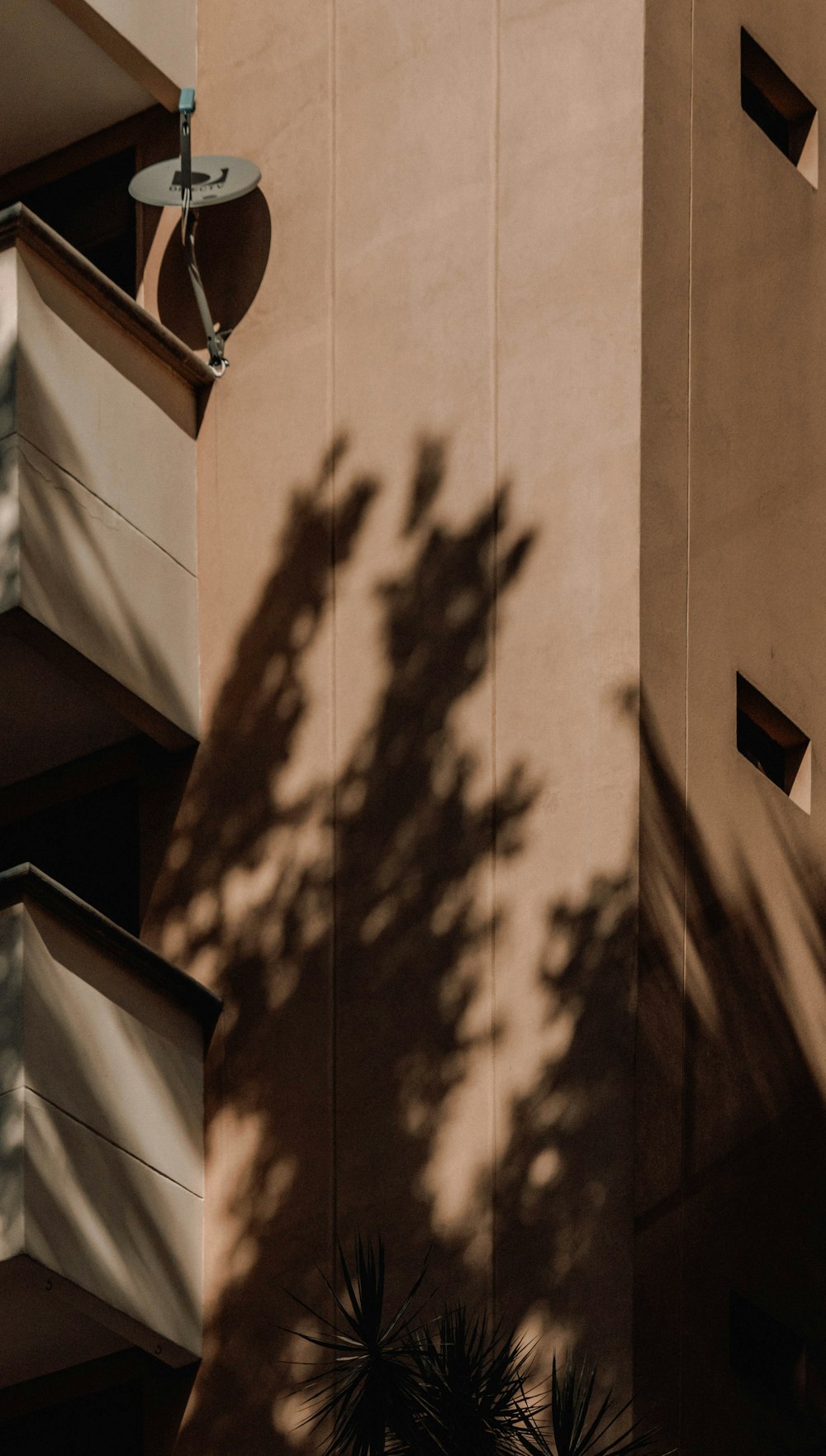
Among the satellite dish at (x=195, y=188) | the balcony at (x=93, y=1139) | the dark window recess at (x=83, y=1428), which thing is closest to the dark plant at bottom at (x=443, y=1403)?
the balcony at (x=93, y=1139)

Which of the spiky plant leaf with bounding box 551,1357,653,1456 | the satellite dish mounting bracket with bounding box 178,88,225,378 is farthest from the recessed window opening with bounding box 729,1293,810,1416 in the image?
the satellite dish mounting bracket with bounding box 178,88,225,378

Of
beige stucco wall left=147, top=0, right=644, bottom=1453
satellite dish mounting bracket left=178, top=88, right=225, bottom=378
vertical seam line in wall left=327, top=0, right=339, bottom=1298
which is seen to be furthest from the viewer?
satellite dish mounting bracket left=178, top=88, right=225, bottom=378

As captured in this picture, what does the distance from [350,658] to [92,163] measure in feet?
14.6

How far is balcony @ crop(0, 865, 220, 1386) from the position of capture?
10461mm

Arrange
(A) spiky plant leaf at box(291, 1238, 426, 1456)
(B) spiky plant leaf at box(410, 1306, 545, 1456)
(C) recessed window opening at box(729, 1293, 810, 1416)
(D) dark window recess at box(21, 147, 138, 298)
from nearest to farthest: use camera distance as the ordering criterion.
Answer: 1. (B) spiky plant leaf at box(410, 1306, 545, 1456)
2. (A) spiky plant leaf at box(291, 1238, 426, 1456)
3. (C) recessed window opening at box(729, 1293, 810, 1416)
4. (D) dark window recess at box(21, 147, 138, 298)

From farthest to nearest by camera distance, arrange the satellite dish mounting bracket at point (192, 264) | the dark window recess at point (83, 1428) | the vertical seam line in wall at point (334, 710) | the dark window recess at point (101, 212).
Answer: the dark window recess at point (101, 212), the satellite dish mounting bracket at point (192, 264), the dark window recess at point (83, 1428), the vertical seam line in wall at point (334, 710)

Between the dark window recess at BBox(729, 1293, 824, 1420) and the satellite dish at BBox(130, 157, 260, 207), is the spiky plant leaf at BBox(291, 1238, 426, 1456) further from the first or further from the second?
the satellite dish at BBox(130, 157, 260, 207)

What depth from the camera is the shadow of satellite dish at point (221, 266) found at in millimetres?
13172

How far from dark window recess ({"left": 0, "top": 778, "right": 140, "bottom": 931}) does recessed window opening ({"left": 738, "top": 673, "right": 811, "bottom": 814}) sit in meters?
3.44

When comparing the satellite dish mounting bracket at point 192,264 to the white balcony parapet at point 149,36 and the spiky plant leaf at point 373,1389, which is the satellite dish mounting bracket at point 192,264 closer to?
the white balcony parapet at point 149,36

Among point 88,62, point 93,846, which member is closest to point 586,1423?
point 93,846

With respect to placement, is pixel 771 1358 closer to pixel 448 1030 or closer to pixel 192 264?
pixel 448 1030

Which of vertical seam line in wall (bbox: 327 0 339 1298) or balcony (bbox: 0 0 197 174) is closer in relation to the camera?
vertical seam line in wall (bbox: 327 0 339 1298)

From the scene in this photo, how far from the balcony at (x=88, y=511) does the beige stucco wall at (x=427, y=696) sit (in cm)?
25
